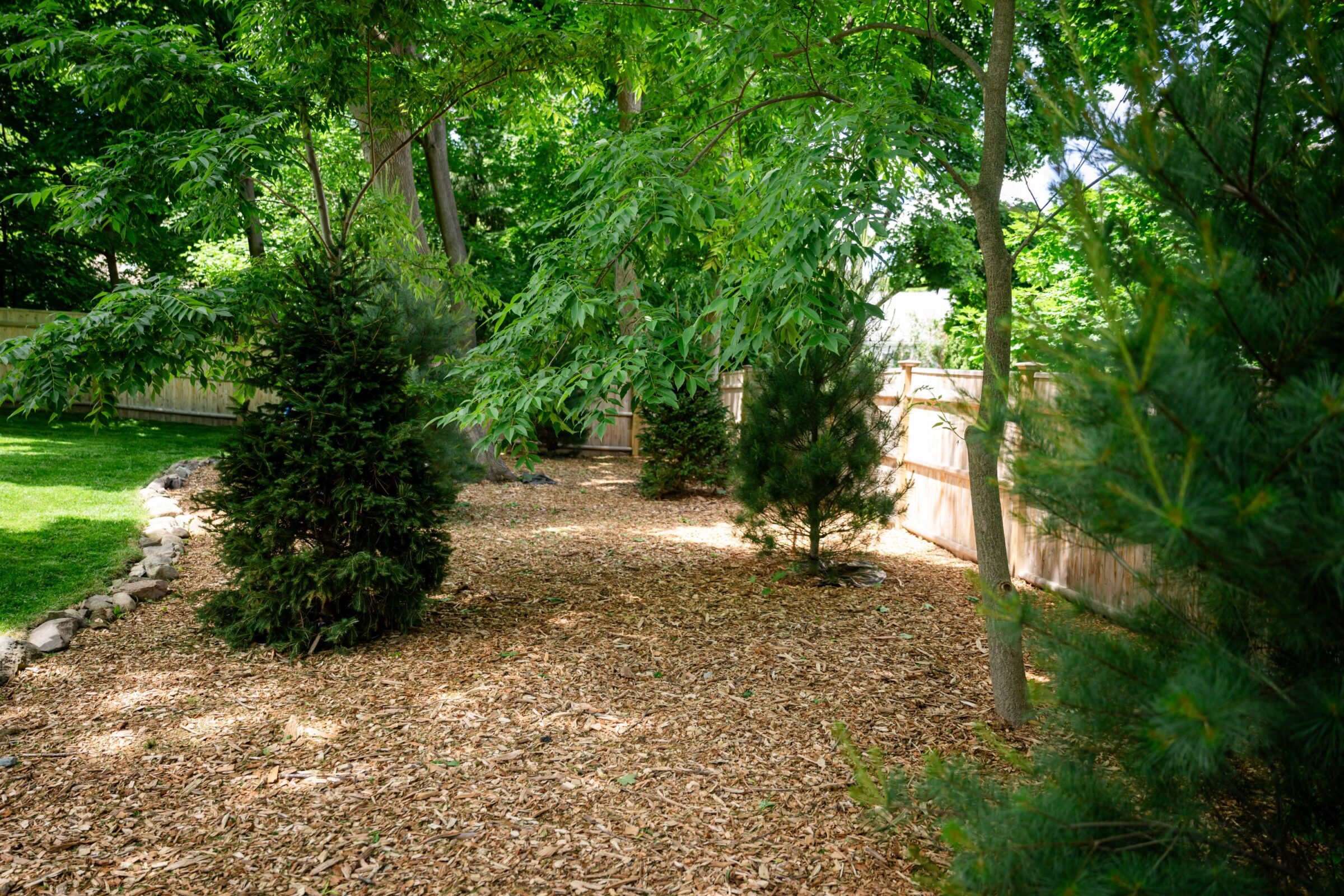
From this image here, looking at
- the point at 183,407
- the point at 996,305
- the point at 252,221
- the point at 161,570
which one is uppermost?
the point at 252,221

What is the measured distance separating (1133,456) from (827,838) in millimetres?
2160

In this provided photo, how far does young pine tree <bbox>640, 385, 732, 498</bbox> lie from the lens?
35.3ft

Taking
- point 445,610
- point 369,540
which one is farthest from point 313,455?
point 445,610

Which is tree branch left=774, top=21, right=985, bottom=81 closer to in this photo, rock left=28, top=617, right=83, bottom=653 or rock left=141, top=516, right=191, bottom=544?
rock left=28, top=617, right=83, bottom=653

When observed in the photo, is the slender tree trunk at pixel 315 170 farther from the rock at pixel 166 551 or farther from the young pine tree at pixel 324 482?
the rock at pixel 166 551

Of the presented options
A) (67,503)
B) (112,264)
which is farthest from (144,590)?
(112,264)

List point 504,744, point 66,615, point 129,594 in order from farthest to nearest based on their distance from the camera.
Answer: point 129,594
point 66,615
point 504,744

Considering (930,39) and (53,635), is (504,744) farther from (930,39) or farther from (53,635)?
(930,39)

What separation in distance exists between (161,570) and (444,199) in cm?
683

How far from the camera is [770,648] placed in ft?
16.5

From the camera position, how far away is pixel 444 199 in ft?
38.7

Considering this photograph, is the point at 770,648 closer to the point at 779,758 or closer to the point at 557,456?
the point at 779,758

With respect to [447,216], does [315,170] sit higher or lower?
lower

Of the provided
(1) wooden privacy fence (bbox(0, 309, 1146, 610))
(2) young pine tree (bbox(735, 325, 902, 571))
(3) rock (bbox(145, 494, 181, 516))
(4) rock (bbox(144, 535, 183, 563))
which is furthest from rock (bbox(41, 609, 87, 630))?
(2) young pine tree (bbox(735, 325, 902, 571))
